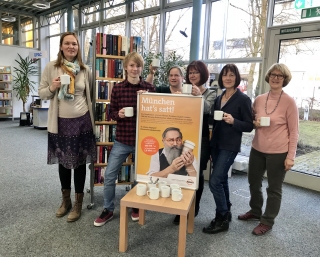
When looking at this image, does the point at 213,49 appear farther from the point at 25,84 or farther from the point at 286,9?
the point at 25,84

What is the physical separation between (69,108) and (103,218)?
1.04m

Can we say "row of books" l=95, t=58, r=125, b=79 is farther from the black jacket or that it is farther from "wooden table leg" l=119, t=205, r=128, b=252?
"wooden table leg" l=119, t=205, r=128, b=252

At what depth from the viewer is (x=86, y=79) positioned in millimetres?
2332

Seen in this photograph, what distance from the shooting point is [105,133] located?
264 cm

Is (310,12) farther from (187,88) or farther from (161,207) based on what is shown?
(161,207)

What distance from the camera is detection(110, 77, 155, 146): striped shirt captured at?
2.20 metres

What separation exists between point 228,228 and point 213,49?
3.65m

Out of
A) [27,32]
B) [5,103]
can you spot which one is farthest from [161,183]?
[27,32]

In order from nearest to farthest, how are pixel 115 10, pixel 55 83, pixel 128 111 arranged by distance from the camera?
1. pixel 128 111
2. pixel 55 83
3. pixel 115 10

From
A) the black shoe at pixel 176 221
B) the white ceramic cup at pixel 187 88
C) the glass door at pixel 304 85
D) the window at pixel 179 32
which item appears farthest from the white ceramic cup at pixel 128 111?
the window at pixel 179 32

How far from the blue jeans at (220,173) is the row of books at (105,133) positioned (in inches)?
42.1

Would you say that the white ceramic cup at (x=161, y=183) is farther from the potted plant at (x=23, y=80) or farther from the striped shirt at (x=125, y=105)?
the potted plant at (x=23, y=80)

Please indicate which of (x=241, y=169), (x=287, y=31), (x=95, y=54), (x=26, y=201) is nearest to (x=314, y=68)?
(x=287, y=31)

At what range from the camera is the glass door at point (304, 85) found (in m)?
3.54
